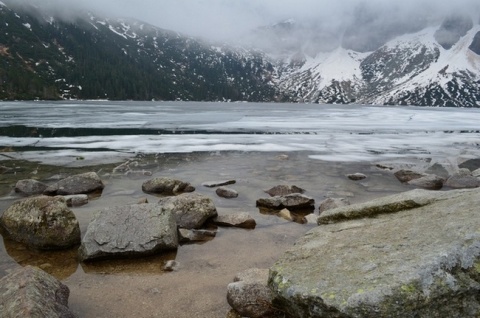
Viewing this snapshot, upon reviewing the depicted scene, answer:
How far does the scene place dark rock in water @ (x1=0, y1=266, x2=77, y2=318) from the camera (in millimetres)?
4777

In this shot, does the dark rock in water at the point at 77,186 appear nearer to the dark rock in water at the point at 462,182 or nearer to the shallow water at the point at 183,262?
the shallow water at the point at 183,262

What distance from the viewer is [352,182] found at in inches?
632

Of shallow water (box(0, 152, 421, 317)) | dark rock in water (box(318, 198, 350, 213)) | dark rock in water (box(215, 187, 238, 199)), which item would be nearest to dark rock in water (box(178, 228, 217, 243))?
shallow water (box(0, 152, 421, 317))

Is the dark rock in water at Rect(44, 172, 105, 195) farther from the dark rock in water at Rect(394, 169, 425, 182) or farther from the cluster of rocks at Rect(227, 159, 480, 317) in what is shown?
the dark rock in water at Rect(394, 169, 425, 182)

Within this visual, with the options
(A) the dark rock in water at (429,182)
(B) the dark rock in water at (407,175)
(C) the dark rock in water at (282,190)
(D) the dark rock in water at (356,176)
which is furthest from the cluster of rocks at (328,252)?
(B) the dark rock in water at (407,175)

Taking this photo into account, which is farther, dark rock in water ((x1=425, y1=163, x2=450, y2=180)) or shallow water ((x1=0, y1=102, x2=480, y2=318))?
dark rock in water ((x1=425, y1=163, x2=450, y2=180))

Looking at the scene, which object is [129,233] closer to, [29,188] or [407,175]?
[29,188]

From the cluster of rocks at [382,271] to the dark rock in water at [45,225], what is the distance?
440 cm

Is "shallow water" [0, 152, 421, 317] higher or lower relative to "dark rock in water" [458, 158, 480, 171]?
higher

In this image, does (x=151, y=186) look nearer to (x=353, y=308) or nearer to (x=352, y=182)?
(x=352, y=182)

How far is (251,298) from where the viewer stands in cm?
584

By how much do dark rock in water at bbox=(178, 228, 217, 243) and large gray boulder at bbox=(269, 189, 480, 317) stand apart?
3.63m

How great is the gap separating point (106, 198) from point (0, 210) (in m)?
3.09

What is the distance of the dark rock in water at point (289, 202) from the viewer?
11.9 metres
